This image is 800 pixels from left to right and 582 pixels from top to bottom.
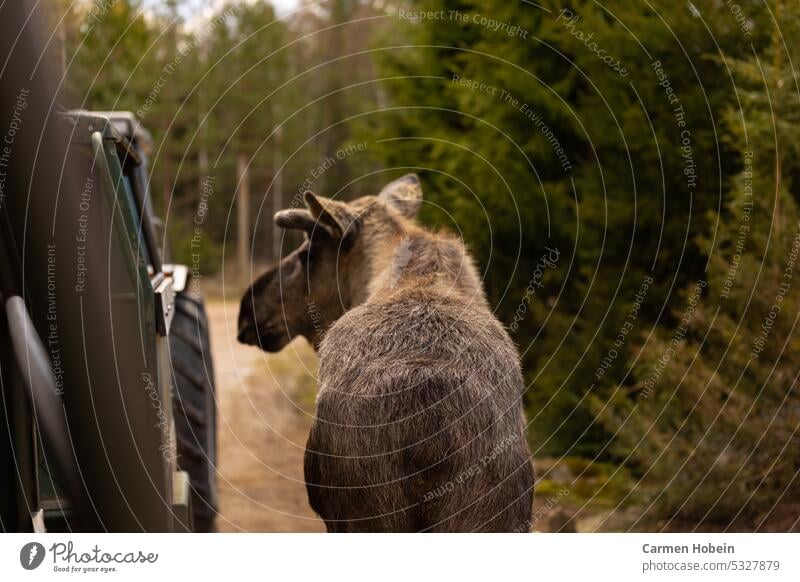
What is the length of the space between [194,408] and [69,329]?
299 cm

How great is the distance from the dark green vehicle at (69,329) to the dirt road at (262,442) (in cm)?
150

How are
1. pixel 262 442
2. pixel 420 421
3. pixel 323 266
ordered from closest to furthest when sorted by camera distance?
pixel 420 421
pixel 323 266
pixel 262 442

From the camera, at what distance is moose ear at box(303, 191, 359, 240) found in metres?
4.48

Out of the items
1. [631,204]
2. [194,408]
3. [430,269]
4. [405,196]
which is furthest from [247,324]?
[631,204]

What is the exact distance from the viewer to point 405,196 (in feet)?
17.6

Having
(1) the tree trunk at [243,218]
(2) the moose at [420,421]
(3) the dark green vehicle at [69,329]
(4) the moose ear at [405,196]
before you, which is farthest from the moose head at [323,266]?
(1) the tree trunk at [243,218]

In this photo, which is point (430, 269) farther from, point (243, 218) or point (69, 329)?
point (243, 218)

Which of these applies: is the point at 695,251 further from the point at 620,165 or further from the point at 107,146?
the point at 107,146

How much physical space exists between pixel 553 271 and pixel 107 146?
6.03 m

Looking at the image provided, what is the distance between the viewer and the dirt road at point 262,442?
327 inches

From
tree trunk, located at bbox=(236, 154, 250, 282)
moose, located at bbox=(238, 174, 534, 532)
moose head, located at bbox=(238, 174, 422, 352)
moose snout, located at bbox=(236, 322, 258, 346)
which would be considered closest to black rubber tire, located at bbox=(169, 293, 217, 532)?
moose snout, located at bbox=(236, 322, 258, 346)

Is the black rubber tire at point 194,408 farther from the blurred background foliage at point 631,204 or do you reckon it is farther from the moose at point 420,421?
the moose at point 420,421

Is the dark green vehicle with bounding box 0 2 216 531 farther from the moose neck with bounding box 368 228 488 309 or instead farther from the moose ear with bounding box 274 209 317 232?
the moose neck with bounding box 368 228 488 309

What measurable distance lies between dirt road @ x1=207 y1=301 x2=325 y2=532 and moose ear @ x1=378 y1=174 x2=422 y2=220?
3.42 feet
